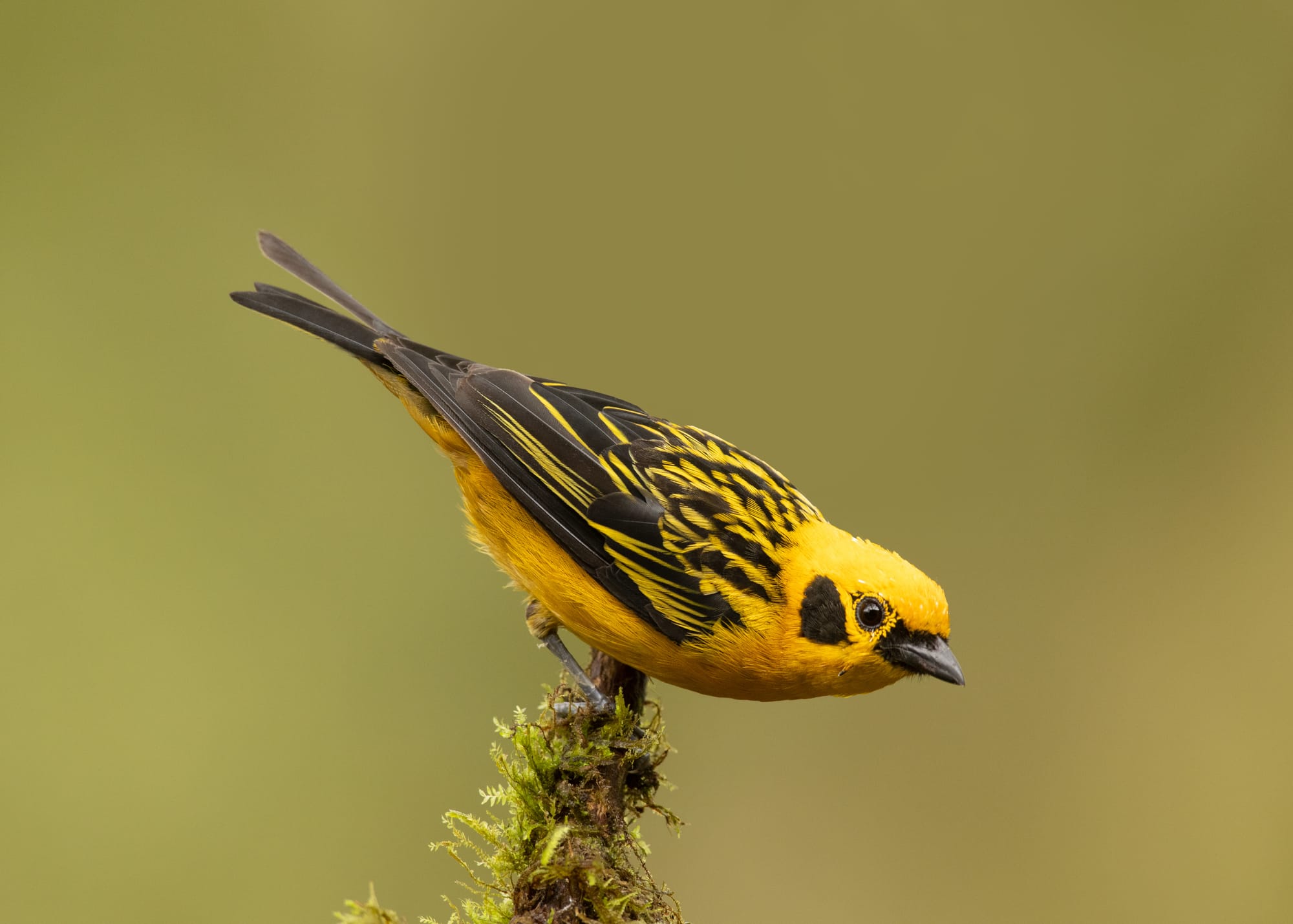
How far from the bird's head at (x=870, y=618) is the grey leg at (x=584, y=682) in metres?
0.79

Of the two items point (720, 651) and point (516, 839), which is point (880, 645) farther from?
point (516, 839)

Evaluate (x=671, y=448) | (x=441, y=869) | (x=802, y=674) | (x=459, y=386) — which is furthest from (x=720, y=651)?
(x=441, y=869)

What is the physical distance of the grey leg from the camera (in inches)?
153

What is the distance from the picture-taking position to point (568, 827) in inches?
125

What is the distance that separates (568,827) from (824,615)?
4.58ft

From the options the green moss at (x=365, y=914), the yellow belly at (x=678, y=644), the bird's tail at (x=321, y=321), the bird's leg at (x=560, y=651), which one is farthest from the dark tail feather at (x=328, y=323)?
the green moss at (x=365, y=914)

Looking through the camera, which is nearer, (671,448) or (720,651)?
(720,651)

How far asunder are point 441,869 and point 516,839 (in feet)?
11.3

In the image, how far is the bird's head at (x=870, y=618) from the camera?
403cm

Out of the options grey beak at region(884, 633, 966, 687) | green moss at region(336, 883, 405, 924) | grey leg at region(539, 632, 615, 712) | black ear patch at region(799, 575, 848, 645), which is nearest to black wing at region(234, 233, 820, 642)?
black ear patch at region(799, 575, 848, 645)

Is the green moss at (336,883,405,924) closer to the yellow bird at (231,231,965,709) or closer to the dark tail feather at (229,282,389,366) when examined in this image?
the yellow bird at (231,231,965,709)

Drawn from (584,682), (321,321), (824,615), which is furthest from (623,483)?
(321,321)

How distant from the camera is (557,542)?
14.3 feet

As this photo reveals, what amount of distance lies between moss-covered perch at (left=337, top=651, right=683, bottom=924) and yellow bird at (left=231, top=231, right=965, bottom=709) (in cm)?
31
